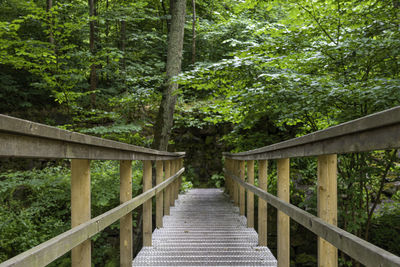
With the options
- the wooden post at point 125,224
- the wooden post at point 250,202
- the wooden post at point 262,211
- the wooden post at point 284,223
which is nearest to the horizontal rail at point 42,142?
the wooden post at point 125,224

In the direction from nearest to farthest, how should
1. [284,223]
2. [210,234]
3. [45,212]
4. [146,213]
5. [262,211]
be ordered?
1. [284,223]
2. [262,211]
3. [146,213]
4. [210,234]
5. [45,212]

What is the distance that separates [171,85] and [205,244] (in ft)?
13.6

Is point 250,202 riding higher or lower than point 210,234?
higher

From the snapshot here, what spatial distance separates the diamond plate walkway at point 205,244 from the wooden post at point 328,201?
1557 mm

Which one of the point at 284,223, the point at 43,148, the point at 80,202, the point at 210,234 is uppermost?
the point at 43,148

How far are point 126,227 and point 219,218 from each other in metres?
3.37

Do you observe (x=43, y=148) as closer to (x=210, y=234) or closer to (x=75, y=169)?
(x=75, y=169)

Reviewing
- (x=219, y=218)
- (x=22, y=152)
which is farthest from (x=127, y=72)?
(x=22, y=152)

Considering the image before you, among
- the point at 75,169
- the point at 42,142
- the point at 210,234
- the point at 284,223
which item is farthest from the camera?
the point at 210,234

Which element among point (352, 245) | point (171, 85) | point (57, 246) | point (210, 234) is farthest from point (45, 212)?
point (352, 245)

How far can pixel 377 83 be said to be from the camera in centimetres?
339

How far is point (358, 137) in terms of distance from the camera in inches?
52.0

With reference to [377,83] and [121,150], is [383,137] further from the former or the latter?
[377,83]

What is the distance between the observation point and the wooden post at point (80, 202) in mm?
1788
